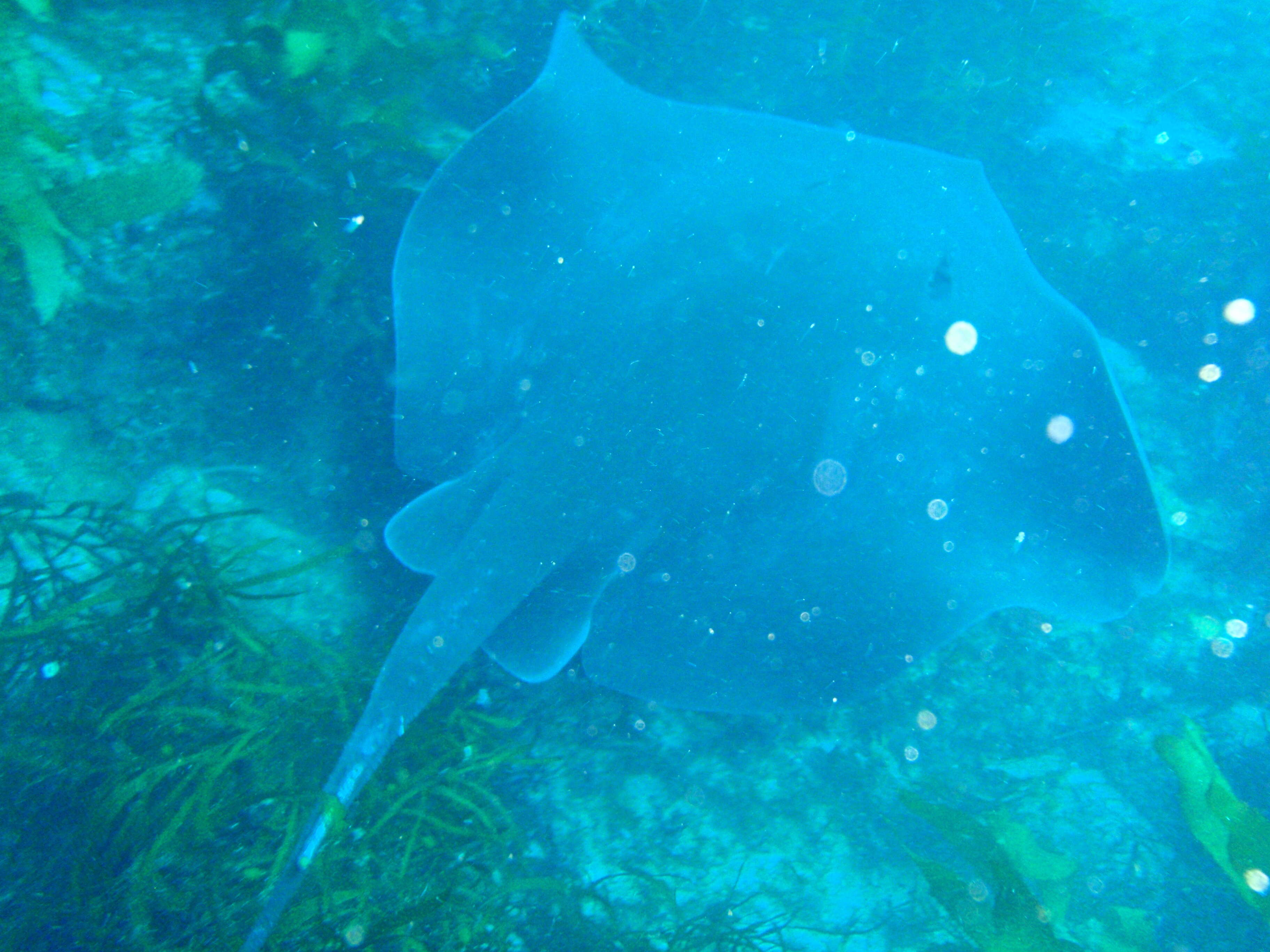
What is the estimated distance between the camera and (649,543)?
3348mm

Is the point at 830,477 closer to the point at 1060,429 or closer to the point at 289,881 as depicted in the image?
the point at 1060,429

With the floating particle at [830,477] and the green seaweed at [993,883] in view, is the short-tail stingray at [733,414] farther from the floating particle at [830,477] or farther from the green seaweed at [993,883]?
the green seaweed at [993,883]

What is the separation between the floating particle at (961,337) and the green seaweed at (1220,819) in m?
3.07

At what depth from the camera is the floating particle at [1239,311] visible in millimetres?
4461

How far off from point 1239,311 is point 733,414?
430 centimetres

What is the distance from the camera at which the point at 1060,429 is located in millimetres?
2971

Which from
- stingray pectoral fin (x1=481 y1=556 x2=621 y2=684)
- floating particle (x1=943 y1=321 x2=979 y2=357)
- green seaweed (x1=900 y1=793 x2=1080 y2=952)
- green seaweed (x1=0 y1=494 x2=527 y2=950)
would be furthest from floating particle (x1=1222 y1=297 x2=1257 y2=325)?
green seaweed (x1=0 y1=494 x2=527 y2=950)

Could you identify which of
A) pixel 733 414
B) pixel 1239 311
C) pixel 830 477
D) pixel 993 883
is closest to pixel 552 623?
pixel 733 414

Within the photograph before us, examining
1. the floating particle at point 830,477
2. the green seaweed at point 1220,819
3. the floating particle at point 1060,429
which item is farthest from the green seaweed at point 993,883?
the floating particle at point 1060,429

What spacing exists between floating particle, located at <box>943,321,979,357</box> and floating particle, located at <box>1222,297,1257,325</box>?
10.4ft

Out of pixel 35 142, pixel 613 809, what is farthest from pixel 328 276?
pixel 613 809

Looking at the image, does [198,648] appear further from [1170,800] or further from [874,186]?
[1170,800]

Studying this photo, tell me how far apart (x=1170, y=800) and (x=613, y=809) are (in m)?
3.60

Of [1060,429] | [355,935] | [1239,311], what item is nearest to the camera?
[1060,429]
